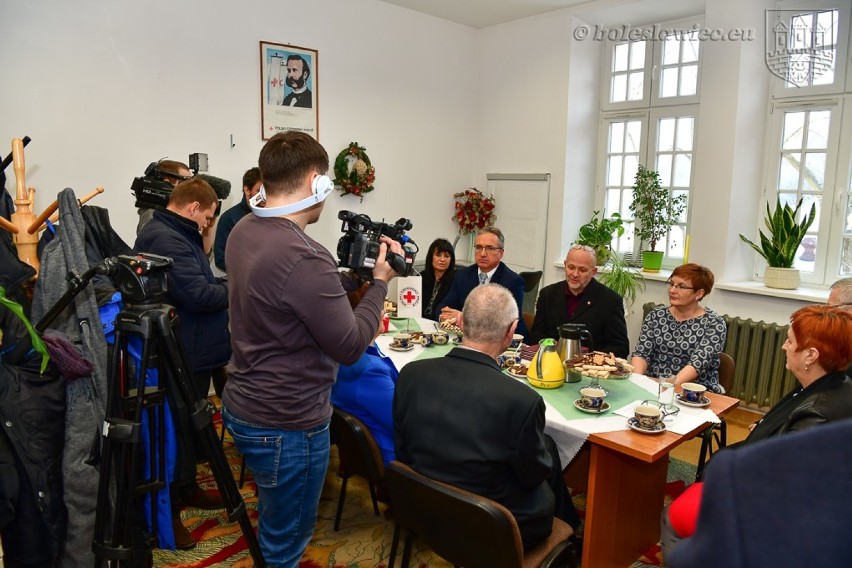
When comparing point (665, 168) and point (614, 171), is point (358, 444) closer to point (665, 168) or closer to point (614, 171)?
point (665, 168)

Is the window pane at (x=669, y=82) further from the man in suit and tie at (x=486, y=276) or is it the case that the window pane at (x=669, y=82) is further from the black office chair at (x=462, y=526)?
the black office chair at (x=462, y=526)

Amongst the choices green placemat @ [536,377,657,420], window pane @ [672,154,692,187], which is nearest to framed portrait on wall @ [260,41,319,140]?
window pane @ [672,154,692,187]

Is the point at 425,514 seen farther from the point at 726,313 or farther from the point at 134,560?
the point at 726,313

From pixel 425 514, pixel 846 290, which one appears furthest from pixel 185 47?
pixel 846 290

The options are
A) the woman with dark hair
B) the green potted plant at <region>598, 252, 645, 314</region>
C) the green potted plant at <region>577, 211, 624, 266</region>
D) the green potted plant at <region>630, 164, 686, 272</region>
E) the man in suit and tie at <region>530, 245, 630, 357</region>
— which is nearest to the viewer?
the man in suit and tie at <region>530, 245, 630, 357</region>

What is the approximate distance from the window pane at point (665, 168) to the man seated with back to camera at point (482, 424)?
3.68 meters

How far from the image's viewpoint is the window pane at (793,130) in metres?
4.27

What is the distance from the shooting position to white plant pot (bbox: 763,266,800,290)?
4.11 m

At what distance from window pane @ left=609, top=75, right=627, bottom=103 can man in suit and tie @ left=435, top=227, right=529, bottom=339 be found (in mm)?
2446

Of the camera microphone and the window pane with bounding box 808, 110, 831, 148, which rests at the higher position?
the window pane with bounding box 808, 110, 831, 148

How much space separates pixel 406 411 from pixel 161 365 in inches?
27.1

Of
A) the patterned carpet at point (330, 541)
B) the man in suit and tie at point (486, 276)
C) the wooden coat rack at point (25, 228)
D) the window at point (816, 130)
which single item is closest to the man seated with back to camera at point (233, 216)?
the man in suit and tie at point (486, 276)

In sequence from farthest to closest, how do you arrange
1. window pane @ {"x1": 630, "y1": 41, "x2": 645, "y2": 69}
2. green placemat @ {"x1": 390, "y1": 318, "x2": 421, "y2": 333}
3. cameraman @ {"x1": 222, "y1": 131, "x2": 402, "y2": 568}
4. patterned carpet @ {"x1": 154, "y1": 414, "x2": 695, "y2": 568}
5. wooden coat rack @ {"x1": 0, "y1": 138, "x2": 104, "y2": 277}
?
window pane @ {"x1": 630, "y1": 41, "x2": 645, "y2": 69} → green placemat @ {"x1": 390, "y1": 318, "x2": 421, "y2": 333} → patterned carpet @ {"x1": 154, "y1": 414, "x2": 695, "y2": 568} → wooden coat rack @ {"x1": 0, "y1": 138, "x2": 104, "y2": 277} → cameraman @ {"x1": 222, "y1": 131, "x2": 402, "y2": 568}

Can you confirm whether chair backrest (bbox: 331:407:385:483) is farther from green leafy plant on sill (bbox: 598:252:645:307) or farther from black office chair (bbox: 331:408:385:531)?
green leafy plant on sill (bbox: 598:252:645:307)
